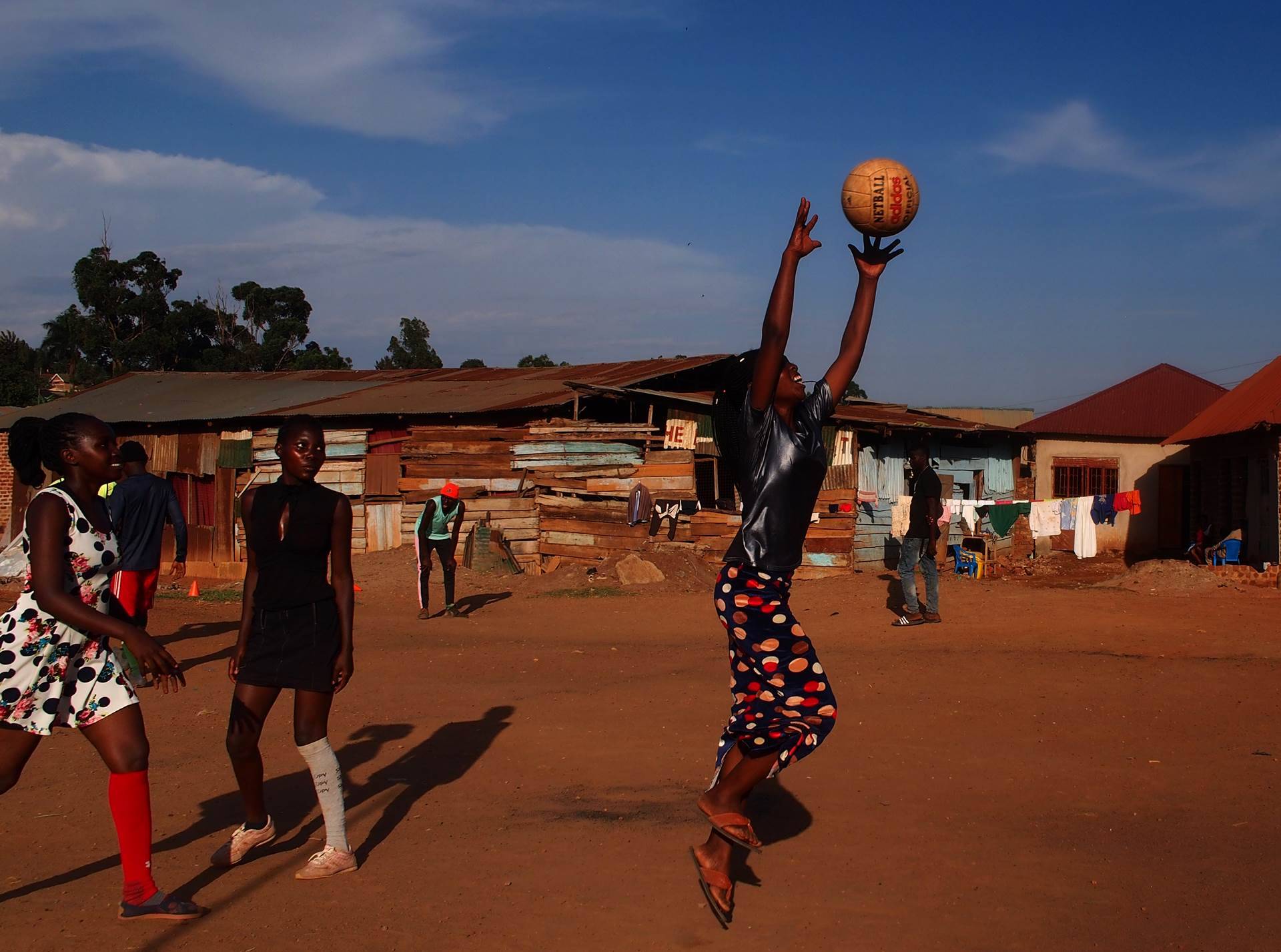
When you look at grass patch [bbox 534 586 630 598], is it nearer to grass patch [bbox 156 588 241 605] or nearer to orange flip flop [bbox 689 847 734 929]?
grass patch [bbox 156 588 241 605]

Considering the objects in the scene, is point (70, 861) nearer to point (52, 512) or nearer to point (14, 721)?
point (14, 721)

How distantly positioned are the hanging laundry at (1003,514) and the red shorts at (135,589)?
1808cm

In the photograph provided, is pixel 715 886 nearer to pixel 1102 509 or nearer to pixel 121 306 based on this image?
pixel 1102 509

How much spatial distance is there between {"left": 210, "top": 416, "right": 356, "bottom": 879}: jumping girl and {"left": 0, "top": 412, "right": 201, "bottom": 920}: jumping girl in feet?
1.61

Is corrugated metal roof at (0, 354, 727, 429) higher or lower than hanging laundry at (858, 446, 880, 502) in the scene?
higher

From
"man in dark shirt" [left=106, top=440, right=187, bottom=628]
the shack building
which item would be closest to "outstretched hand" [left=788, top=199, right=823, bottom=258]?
"man in dark shirt" [left=106, top=440, right=187, bottom=628]

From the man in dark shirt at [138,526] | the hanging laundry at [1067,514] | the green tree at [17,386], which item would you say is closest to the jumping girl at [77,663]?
the man in dark shirt at [138,526]

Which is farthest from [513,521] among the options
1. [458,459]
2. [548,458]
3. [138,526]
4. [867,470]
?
[138,526]

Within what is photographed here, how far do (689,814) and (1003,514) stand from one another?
19007 mm

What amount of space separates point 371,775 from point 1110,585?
43.3ft

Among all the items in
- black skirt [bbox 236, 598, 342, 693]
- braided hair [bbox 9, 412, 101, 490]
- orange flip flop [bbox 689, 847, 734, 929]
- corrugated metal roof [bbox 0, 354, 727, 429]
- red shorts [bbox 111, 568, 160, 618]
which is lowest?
orange flip flop [bbox 689, 847, 734, 929]

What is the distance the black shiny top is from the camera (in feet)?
12.8

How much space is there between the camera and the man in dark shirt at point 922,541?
11156mm

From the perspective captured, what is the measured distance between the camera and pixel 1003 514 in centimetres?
2239
